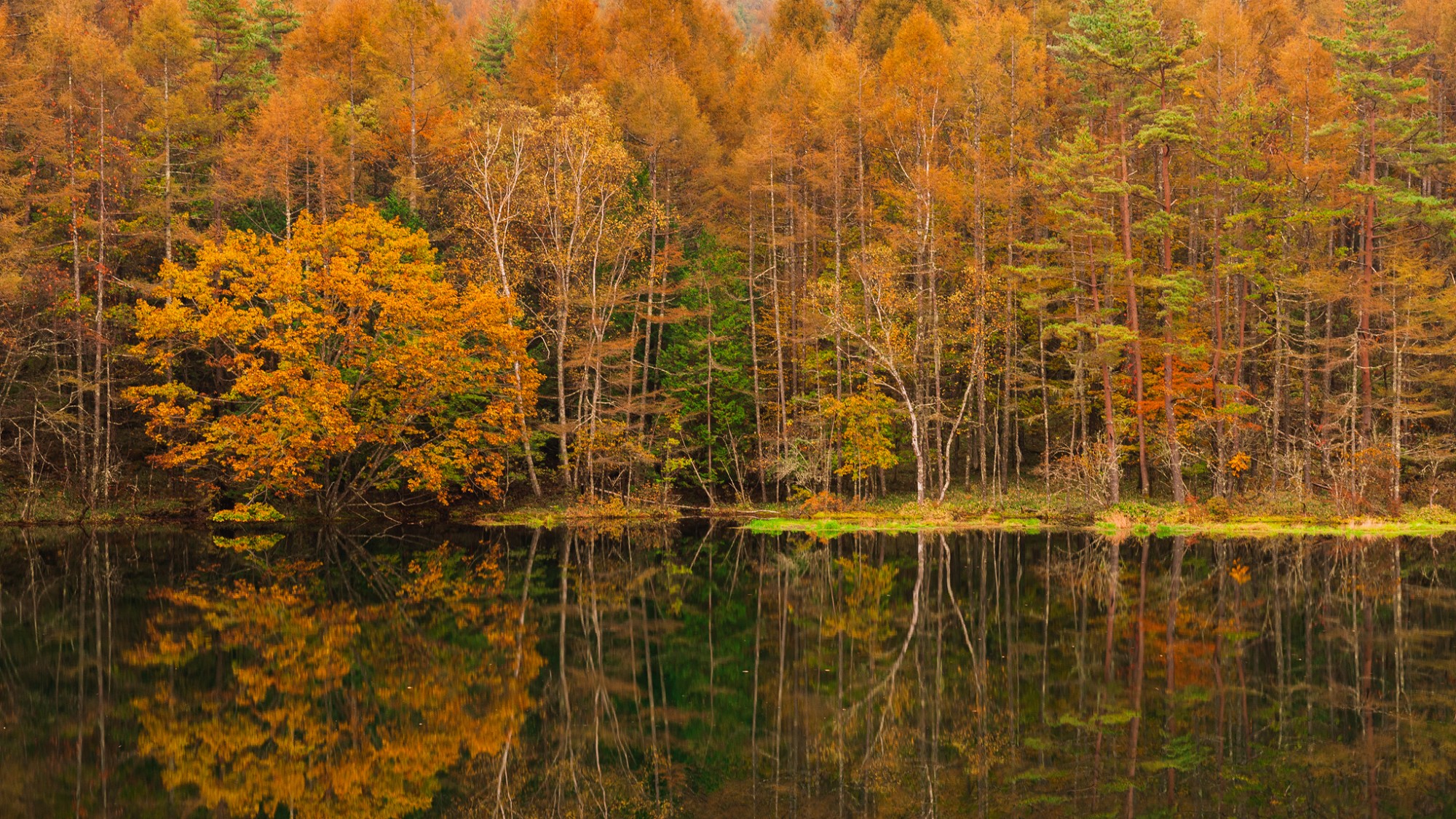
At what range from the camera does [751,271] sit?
40.5 meters

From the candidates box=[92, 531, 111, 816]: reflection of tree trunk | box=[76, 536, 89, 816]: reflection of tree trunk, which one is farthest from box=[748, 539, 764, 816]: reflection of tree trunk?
box=[76, 536, 89, 816]: reflection of tree trunk

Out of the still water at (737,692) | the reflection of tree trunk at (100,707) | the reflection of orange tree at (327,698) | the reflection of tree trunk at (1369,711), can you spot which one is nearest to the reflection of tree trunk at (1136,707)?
the still water at (737,692)

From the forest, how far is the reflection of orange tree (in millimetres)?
17393

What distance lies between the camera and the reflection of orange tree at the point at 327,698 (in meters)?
9.12

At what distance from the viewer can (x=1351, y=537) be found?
27906 mm

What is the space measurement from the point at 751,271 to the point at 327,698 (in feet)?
99.4

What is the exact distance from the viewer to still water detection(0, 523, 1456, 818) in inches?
349

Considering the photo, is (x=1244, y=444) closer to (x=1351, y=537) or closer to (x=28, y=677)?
(x=1351, y=537)

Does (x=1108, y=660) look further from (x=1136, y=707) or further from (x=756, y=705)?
(x=756, y=705)

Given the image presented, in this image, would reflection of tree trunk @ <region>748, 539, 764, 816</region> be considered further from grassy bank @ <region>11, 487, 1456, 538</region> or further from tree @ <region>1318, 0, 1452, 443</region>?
tree @ <region>1318, 0, 1452, 443</region>

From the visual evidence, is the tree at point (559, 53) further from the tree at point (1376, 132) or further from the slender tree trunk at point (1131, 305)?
the tree at point (1376, 132)

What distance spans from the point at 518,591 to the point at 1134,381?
2440cm

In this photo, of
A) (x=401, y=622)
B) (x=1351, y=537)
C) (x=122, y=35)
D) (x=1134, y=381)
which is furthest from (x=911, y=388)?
(x=122, y=35)

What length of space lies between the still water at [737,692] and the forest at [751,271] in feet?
43.8
